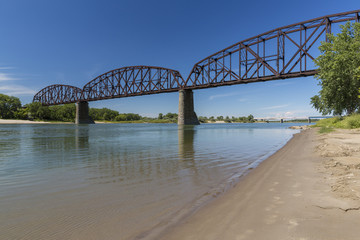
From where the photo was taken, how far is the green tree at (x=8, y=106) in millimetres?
122188

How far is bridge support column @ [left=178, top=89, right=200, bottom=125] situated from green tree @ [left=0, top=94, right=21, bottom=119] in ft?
366

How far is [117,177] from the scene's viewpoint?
21.2 feet

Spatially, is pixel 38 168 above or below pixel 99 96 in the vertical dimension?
below

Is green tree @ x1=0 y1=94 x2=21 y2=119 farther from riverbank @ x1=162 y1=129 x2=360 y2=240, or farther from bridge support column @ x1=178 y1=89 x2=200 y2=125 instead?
riverbank @ x1=162 y1=129 x2=360 y2=240

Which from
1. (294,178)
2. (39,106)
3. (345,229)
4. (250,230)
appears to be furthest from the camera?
(39,106)

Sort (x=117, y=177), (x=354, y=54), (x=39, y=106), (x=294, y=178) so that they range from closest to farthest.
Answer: (x=294, y=178) < (x=117, y=177) < (x=354, y=54) < (x=39, y=106)

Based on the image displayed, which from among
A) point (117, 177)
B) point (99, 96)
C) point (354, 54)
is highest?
point (99, 96)

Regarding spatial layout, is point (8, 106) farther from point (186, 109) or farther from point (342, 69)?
point (342, 69)

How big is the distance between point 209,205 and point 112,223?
1.86 metres

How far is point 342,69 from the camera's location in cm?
2819

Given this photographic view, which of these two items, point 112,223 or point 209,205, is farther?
point 209,205

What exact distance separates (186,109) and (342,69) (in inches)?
2367

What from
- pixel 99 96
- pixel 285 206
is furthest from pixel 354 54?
pixel 99 96

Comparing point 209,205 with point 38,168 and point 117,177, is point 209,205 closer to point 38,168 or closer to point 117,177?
point 117,177
